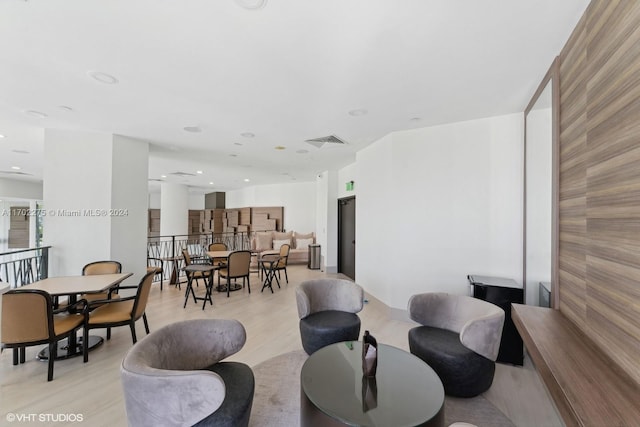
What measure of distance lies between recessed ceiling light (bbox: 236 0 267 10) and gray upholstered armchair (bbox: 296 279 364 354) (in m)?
2.58

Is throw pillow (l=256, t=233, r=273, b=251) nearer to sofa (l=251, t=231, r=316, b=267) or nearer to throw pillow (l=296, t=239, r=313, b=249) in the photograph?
sofa (l=251, t=231, r=316, b=267)

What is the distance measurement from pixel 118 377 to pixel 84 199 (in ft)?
9.93

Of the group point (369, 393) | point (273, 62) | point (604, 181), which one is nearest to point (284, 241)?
point (273, 62)

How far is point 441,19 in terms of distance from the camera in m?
1.75

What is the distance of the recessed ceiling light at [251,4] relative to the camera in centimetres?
158

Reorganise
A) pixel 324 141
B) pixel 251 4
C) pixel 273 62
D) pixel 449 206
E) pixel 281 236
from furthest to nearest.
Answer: pixel 281 236 → pixel 324 141 → pixel 449 206 → pixel 273 62 → pixel 251 4

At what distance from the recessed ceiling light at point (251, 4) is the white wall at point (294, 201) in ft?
26.0

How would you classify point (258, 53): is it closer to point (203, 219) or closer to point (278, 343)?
point (278, 343)

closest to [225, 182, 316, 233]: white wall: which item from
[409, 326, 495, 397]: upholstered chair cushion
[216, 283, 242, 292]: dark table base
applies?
[216, 283, 242, 292]: dark table base

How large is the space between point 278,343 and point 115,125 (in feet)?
13.0

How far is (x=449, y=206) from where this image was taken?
3709 mm

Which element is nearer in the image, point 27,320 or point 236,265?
point 27,320

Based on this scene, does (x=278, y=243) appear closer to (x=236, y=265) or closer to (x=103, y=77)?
(x=236, y=265)

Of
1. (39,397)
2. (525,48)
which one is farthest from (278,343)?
(525,48)
